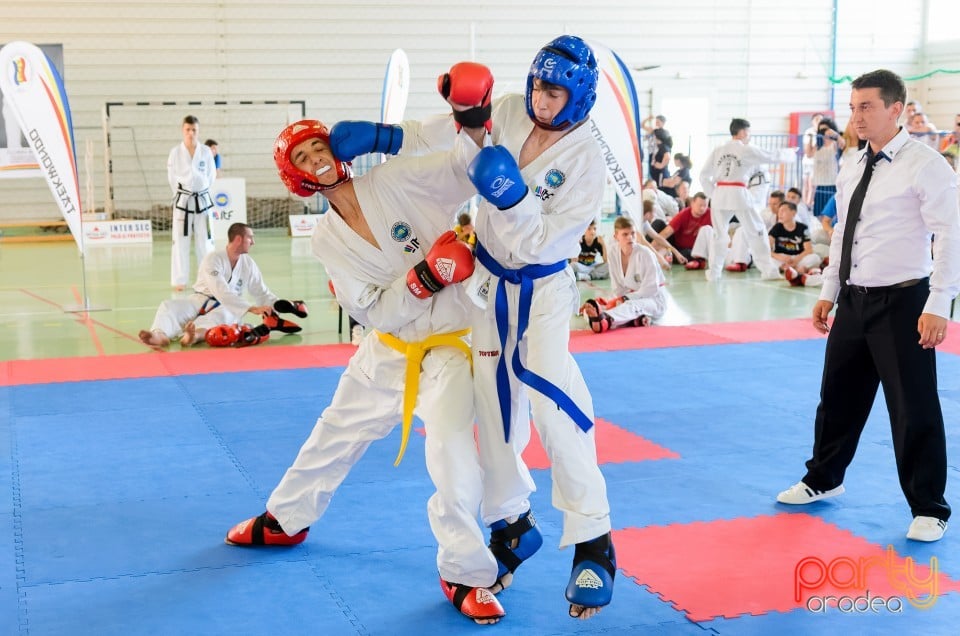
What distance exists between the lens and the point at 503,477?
3.49m

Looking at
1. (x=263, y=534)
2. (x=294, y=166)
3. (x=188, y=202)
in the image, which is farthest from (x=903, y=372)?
(x=188, y=202)

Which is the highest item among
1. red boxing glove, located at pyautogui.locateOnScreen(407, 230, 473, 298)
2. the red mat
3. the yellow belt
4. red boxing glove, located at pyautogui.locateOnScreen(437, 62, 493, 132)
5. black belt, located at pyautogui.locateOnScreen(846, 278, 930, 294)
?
red boxing glove, located at pyautogui.locateOnScreen(437, 62, 493, 132)

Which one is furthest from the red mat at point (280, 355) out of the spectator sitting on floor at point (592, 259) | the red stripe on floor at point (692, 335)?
the spectator sitting on floor at point (592, 259)

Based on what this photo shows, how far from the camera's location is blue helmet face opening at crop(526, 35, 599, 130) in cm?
317

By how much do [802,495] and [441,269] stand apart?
7.35ft

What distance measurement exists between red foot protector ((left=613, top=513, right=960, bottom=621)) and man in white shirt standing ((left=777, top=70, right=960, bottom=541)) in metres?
0.35

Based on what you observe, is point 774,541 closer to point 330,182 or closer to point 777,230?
point 330,182

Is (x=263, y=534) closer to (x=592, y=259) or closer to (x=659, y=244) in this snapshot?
(x=592, y=259)

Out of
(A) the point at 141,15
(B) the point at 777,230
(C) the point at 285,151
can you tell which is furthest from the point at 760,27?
(C) the point at 285,151

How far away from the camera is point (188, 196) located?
37.7 feet

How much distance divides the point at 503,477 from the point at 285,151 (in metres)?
1.35

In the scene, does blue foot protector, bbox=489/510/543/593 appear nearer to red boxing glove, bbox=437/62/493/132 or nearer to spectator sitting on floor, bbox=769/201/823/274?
red boxing glove, bbox=437/62/493/132

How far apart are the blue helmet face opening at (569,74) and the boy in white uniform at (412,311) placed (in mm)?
342

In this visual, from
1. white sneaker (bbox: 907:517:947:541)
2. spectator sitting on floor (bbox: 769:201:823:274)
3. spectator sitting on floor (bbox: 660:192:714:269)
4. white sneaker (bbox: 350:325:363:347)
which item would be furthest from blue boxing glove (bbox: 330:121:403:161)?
spectator sitting on floor (bbox: 660:192:714:269)
